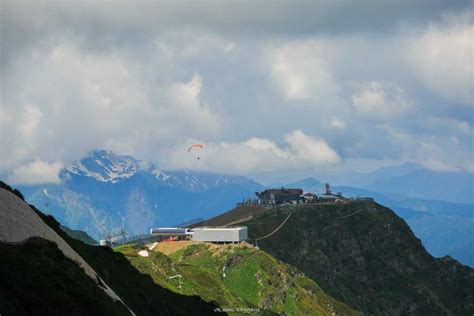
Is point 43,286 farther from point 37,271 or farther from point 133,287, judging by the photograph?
point 133,287

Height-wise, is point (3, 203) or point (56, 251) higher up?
point (3, 203)

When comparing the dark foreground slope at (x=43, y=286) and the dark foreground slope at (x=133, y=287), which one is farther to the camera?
the dark foreground slope at (x=133, y=287)

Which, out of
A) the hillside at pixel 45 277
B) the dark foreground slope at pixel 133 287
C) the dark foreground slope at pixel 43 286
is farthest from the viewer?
the dark foreground slope at pixel 133 287

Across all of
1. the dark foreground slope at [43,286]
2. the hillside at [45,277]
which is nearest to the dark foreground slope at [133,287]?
the hillside at [45,277]

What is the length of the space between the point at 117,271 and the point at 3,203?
129 feet

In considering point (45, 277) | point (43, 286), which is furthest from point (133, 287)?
point (43, 286)

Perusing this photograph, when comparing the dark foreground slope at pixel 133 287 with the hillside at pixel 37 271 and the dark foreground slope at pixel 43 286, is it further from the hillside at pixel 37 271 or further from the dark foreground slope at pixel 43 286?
the dark foreground slope at pixel 43 286

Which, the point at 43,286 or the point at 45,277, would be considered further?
the point at 45,277

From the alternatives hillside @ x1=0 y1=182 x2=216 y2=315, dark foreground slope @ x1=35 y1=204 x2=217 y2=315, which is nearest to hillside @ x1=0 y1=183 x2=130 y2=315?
hillside @ x1=0 y1=182 x2=216 y2=315

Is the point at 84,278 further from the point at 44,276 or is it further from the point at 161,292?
the point at 161,292

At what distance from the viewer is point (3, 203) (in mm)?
87062

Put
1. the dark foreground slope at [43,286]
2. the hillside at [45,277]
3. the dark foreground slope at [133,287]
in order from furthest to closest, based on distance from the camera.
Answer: the dark foreground slope at [133,287]
the hillside at [45,277]
the dark foreground slope at [43,286]

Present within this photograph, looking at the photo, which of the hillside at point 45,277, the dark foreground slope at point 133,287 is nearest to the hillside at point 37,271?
the hillside at point 45,277

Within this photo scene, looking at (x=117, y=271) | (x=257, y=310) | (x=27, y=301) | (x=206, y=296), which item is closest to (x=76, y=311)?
(x=27, y=301)
